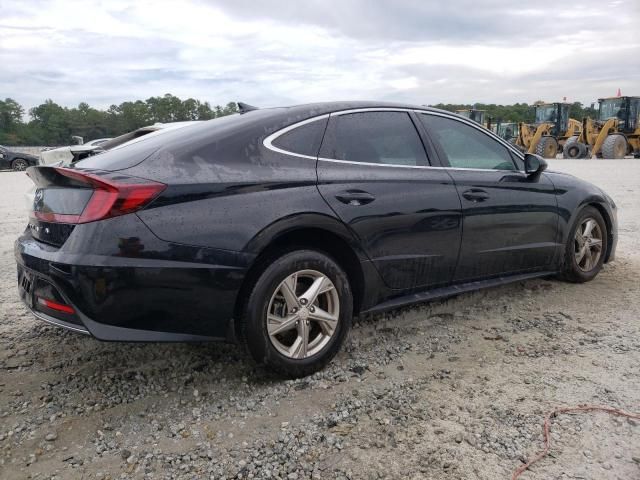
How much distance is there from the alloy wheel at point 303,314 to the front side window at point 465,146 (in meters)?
1.39

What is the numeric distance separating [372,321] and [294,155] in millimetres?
1474

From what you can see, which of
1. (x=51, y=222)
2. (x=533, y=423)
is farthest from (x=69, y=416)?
(x=533, y=423)

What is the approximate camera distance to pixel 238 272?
2.73 metres

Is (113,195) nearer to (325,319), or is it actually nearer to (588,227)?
(325,319)

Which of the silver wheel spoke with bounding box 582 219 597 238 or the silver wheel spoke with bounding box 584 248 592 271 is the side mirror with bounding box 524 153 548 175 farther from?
the silver wheel spoke with bounding box 584 248 592 271

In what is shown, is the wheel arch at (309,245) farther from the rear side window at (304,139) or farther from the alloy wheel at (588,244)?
the alloy wheel at (588,244)

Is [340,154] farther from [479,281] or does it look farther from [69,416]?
[69,416]

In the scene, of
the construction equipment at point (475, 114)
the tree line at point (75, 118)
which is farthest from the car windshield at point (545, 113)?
the tree line at point (75, 118)

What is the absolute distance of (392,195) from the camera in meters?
3.34

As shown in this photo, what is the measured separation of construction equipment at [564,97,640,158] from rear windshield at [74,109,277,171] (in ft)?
82.4

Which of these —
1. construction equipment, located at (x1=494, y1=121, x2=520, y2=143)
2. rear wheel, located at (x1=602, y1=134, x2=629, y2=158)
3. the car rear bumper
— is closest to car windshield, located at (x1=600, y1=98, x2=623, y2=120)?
rear wheel, located at (x1=602, y1=134, x2=629, y2=158)

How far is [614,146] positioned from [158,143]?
25586mm

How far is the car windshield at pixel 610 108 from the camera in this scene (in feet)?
84.2

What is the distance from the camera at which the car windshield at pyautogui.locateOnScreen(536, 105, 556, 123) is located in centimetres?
2839
